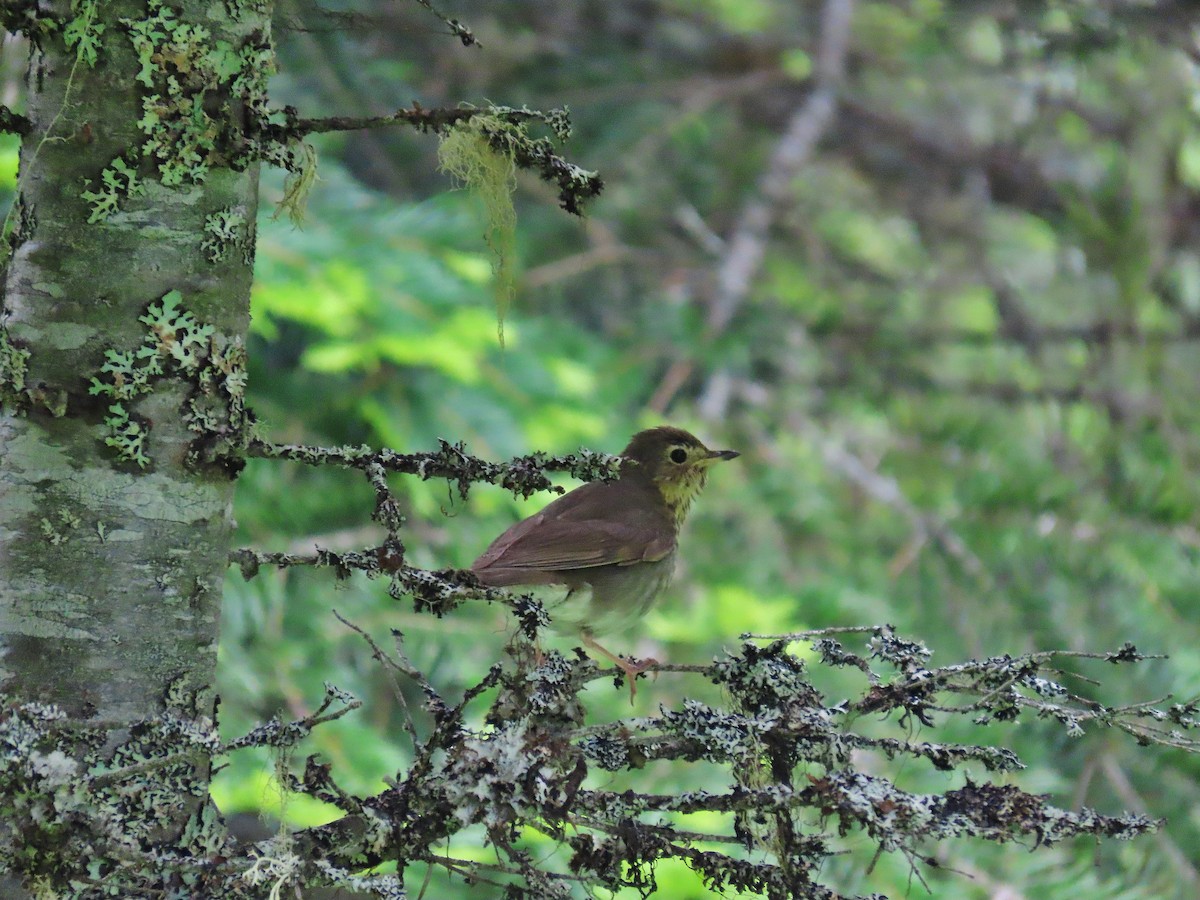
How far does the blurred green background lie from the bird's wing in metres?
0.21

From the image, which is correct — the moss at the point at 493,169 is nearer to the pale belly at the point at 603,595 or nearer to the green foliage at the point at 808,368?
the green foliage at the point at 808,368

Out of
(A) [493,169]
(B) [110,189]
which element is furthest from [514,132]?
(B) [110,189]

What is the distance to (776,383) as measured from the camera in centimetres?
556

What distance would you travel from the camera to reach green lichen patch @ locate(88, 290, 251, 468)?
1.46m

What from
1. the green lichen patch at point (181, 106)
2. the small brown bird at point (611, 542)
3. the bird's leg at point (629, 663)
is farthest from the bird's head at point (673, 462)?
the green lichen patch at point (181, 106)

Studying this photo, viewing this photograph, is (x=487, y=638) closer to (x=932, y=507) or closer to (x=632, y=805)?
(x=932, y=507)

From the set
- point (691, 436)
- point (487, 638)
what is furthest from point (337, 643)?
point (691, 436)

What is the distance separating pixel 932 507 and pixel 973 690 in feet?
9.37

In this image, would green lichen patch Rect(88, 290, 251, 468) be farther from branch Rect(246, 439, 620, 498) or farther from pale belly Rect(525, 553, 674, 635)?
pale belly Rect(525, 553, 674, 635)

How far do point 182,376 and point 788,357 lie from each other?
4241 mm

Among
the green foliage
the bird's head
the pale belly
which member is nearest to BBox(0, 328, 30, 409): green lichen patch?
the green foliage

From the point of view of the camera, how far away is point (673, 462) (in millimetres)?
3764

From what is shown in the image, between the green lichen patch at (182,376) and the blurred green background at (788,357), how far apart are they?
0.46 meters

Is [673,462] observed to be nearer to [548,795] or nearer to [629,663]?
[629,663]
